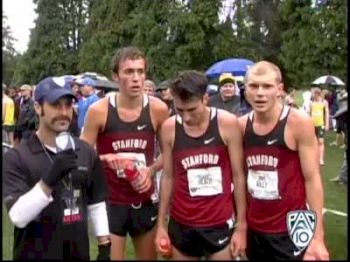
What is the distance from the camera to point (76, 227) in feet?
11.6

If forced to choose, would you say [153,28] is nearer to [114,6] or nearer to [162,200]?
[114,6]

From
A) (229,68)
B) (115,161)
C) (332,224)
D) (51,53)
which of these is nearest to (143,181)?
(115,161)

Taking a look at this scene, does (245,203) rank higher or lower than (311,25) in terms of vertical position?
lower

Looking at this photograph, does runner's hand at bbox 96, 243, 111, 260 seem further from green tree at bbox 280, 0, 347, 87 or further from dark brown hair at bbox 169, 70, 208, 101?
green tree at bbox 280, 0, 347, 87

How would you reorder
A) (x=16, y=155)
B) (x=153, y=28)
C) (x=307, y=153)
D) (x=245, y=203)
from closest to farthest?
(x=16, y=155) < (x=307, y=153) < (x=245, y=203) < (x=153, y=28)

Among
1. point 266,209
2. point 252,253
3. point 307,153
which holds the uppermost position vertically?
point 307,153

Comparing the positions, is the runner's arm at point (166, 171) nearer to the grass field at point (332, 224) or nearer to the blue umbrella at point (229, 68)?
the grass field at point (332, 224)

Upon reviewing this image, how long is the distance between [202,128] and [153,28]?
22.4 metres

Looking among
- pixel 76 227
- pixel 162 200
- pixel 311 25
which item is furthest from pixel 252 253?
pixel 311 25

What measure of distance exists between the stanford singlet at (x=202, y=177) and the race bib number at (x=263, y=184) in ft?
0.54

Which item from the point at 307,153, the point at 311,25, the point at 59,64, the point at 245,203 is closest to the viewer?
the point at 307,153

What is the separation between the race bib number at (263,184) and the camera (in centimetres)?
411

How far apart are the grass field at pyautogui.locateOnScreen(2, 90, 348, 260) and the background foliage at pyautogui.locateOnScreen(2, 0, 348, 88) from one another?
15.1 ft

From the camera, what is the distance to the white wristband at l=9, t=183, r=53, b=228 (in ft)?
10.3
